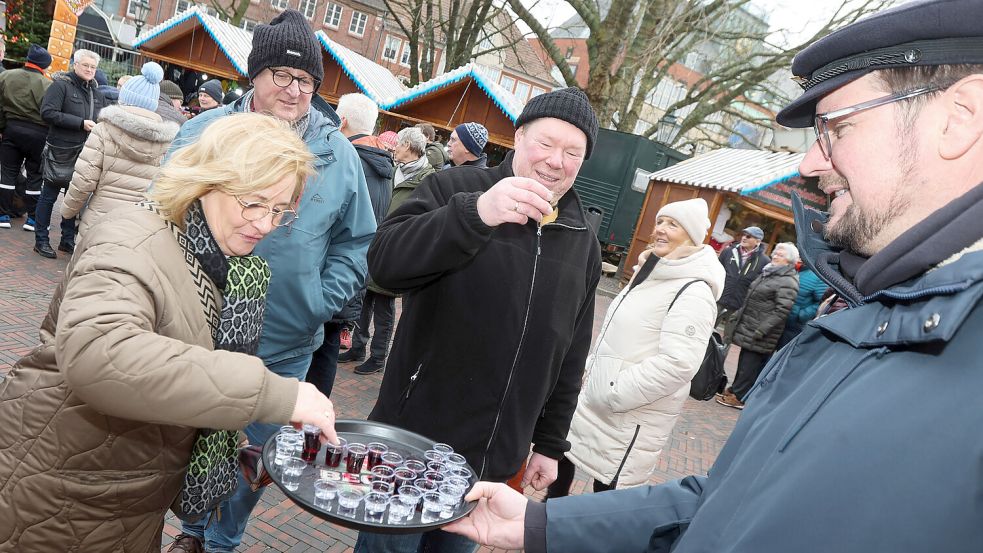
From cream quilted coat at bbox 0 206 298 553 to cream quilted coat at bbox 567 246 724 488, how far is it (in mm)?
2277

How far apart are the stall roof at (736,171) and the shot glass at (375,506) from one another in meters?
15.0

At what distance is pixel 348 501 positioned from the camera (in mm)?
1765

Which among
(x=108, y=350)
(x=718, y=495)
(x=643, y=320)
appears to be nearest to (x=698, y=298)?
(x=643, y=320)

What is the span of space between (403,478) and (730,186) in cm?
1521

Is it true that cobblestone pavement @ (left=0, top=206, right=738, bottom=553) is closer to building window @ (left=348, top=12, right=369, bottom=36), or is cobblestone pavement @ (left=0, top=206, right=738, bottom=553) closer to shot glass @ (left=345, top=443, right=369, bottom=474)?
Result: shot glass @ (left=345, top=443, right=369, bottom=474)

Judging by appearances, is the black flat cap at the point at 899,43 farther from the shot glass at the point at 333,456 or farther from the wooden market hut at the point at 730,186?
the wooden market hut at the point at 730,186

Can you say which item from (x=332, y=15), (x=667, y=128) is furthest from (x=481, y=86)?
(x=332, y=15)

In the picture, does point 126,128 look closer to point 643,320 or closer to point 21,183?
point 21,183

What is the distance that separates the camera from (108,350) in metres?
1.45

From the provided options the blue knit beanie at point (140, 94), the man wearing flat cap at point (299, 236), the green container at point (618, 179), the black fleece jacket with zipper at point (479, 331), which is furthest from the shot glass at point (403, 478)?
the green container at point (618, 179)

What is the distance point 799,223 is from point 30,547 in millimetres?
2291

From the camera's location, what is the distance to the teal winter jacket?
2.98 meters

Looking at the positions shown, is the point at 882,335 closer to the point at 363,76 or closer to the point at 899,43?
the point at 899,43

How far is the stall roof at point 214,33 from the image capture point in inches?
752
